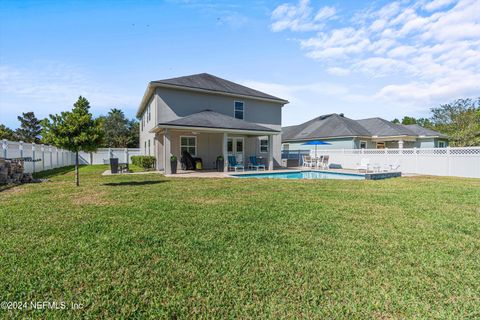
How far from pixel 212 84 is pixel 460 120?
3672 centimetres

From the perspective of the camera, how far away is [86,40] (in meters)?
11.5

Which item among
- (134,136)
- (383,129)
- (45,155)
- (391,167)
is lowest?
(391,167)

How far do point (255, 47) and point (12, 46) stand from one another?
1141cm

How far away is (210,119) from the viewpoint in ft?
51.7

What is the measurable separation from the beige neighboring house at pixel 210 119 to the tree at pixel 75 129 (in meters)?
4.27

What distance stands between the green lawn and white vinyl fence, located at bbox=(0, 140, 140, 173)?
8727 millimetres

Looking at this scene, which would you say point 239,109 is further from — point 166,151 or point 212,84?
point 166,151

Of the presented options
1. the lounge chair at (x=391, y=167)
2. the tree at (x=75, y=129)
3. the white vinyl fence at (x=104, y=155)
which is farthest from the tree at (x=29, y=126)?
the lounge chair at (x=391, y=167)

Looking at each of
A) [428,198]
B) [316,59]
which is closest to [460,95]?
[316,59]

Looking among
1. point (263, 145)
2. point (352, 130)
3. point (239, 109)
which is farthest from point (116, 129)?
point (352, 130)

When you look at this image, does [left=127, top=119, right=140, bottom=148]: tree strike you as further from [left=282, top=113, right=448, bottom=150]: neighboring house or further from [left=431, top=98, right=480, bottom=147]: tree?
[left=431, top=98, right=480, bottom=147]: tree

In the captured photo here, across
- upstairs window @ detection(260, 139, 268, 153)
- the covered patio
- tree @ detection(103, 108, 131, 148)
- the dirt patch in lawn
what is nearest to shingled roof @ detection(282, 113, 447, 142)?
upstairs window @ detection(260, 139, 268, 153)

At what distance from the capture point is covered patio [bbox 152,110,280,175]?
560 inches

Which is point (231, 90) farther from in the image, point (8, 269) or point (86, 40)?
point (8, 269)
